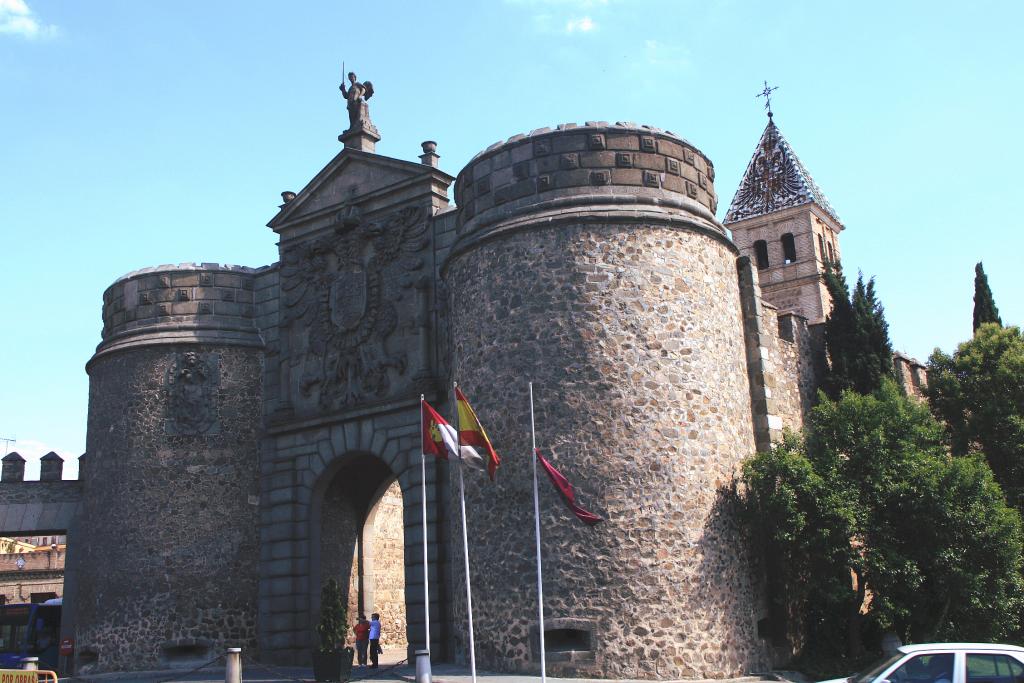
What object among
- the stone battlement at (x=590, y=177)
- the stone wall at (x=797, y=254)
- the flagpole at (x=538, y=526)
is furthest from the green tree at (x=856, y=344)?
the stone wall at (x=797, y=254)

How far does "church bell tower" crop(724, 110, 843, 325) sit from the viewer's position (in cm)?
4934

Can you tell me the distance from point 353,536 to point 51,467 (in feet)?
32.7

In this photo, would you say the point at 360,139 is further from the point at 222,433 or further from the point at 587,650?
the point at 587,650

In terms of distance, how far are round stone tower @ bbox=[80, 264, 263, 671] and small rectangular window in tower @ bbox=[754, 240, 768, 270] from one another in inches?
1218

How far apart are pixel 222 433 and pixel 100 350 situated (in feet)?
14.5

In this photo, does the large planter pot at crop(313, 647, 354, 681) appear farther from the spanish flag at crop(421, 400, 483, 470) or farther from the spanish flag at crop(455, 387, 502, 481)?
the spanish flag at crop(455, 387, 502, 481)

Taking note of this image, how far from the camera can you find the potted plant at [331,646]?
18.6m

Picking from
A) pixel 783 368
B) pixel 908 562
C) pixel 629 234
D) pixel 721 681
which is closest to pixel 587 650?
pixel 721 681

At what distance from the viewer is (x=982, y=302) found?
28.0 meters

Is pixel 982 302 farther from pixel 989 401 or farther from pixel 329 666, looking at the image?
pixel 329 666

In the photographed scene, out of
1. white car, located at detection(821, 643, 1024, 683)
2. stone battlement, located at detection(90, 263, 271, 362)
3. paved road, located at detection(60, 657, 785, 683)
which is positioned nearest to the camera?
white car, located at detection(821, 643, 1024, 683)

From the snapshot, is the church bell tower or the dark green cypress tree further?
the church bell tower

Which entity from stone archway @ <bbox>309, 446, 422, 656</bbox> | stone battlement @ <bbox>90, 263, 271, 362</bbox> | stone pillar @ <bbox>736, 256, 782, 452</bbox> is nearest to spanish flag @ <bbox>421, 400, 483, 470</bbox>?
stone archway @ <bbox>309, 446, 422, 656</bbox>

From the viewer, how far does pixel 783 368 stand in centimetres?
2269
